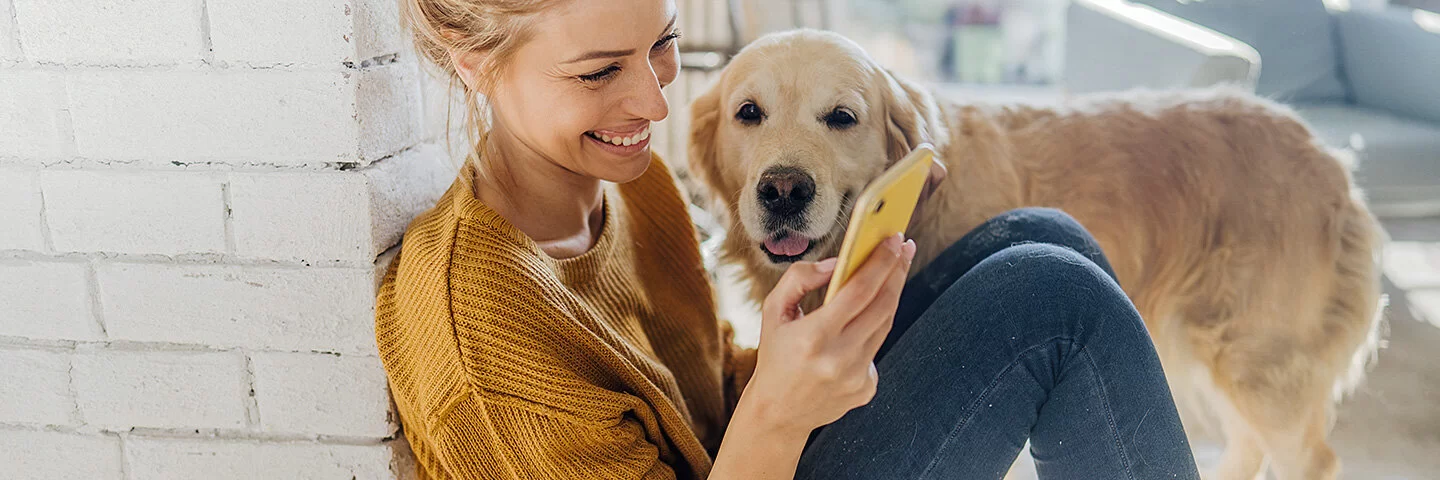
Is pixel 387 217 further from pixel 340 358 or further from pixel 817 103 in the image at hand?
pixel 817 103

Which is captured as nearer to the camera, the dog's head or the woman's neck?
the woman's neck

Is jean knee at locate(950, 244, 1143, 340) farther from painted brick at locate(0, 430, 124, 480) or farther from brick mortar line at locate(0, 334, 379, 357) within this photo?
painted brick at locate(0, 430, 124, 480)

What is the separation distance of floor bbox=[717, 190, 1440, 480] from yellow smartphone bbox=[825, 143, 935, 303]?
0.93m

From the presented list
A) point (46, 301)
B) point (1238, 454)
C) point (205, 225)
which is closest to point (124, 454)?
point (46, 301)

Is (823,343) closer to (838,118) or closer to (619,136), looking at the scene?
(619,136)

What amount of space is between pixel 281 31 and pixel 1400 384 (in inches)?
98.5

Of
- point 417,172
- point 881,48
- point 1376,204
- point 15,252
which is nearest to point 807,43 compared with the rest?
point 417,172

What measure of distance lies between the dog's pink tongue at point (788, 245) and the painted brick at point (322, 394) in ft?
1.73

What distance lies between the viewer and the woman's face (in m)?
0.90

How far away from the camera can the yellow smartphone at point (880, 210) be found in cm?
64

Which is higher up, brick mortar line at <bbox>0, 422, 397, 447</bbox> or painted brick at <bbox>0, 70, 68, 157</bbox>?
painted brick at <bbox>0, 70, 68, 157</bbox>

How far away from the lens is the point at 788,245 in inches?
51.4

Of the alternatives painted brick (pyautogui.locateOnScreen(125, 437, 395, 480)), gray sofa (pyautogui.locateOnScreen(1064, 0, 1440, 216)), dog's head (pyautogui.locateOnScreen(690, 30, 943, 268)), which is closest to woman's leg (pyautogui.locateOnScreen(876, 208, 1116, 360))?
dog's head (pyautogui.locateOnScreen(690, 30, 943, 268))

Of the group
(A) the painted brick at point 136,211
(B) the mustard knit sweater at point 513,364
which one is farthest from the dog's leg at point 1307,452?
(A) the painted brick at point 136,211
